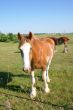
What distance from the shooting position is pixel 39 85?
10227mm

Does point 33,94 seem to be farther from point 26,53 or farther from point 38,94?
point 26,53

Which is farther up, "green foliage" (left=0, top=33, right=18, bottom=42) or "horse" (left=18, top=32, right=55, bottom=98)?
"horse" (left=18, top=32, right=55, bottom=98)

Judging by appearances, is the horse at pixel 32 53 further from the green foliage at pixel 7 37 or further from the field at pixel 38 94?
the green foliage at pixel 7 37

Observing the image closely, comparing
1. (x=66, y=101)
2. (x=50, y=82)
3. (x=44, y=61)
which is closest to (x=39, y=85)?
(x=50, y=82)

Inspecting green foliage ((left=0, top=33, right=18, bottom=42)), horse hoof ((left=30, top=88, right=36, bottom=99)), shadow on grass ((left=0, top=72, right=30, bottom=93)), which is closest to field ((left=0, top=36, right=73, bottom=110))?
shadow on grass ((left=0, top=72, right=30, bottom=93))

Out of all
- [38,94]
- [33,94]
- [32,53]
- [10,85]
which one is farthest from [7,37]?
[32,53]

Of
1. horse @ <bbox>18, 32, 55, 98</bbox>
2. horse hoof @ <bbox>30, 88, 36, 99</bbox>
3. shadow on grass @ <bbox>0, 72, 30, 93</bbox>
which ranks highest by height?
horse @ <bbox>18, 32, 55, 98</bbox>

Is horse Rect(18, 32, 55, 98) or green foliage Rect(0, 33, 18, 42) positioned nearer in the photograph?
horse Rect(18, 32, 55, 98)

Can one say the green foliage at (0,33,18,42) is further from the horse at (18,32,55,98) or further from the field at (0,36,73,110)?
the horse at (18,32,55,98)

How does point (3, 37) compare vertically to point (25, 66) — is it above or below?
below

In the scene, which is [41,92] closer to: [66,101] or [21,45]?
[66,101]

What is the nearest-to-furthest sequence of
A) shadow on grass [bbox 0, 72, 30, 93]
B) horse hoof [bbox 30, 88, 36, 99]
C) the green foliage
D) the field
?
the field < horse hoof [bbox 30, 88, 36, 99] < shadow on grass [bbox 0, 72, 30, 93] < the green foliage

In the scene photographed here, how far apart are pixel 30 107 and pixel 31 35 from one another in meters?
2.00

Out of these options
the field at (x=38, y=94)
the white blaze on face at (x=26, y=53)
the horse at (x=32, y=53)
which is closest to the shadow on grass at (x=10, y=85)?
the field at (x=38, y=94)
